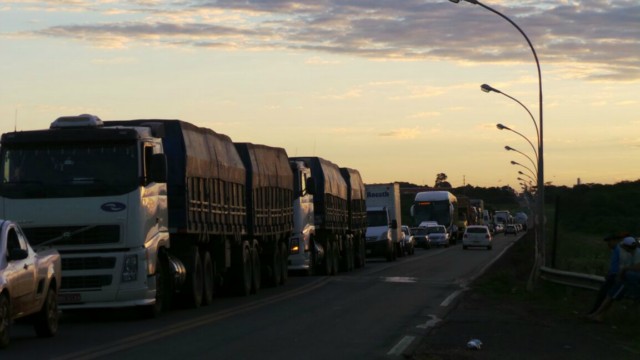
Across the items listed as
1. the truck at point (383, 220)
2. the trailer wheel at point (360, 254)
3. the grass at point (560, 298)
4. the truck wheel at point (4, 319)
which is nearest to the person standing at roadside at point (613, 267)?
the grass at point (560, 298)

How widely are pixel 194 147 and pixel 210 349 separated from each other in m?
9.01

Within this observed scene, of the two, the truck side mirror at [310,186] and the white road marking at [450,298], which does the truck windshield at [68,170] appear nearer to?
the white road marking at [450,298]

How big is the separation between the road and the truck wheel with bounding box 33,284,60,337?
0.73ft

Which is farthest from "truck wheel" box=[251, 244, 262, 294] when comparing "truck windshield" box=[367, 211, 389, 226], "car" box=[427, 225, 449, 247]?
"car" box=[427, 225, 449, 247]

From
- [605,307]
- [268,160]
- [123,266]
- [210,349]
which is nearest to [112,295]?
[123,266]

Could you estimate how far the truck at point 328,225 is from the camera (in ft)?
121

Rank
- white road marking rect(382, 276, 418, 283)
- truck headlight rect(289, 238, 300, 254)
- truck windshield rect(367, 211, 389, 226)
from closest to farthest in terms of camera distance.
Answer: white road marking rect(382, 276, 418, 283)
truck headlight rect(289, 238, 300, 254)
truck windshield rect(367, 211, 389, 226)

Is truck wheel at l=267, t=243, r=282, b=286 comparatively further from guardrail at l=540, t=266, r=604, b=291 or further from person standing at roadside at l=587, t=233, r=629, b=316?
person standing at roadside at l=587, t=233, r=629, b=316

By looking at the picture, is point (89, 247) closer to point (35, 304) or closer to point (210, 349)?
point (35, 304)

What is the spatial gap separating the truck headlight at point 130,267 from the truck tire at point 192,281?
10.0ft

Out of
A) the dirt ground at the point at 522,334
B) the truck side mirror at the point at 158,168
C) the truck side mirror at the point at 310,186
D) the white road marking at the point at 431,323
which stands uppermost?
the truck side mirror at the point at 310,186

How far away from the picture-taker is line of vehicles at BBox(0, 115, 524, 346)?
20062 millimetres

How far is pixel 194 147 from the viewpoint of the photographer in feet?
77.9

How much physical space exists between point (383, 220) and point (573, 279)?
29.7 metres
